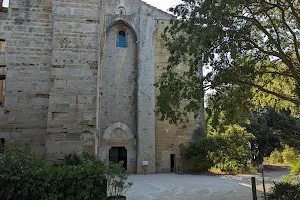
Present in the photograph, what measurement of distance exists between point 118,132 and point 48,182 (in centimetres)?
1284

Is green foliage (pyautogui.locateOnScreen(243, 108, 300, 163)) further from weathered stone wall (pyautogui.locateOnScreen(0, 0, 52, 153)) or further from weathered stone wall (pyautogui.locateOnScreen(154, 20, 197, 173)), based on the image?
weathered stone wall (pyautogui.locateOnScreen(0, 0, 52, 153))

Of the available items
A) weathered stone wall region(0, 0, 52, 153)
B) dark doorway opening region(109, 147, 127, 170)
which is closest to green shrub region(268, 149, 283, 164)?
dark doorway opening region(109, 147, 127, 170)

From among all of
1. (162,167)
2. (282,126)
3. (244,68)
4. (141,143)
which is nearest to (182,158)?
(162,167)

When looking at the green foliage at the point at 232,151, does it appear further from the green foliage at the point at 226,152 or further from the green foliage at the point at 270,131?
the green foliage at the point at 270,131

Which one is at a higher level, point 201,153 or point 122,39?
point 122,39

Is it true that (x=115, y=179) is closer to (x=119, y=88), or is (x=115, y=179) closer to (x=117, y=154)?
(x=117, y=154)

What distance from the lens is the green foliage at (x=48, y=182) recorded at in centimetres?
530

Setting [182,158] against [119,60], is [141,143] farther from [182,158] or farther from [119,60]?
[119,60]

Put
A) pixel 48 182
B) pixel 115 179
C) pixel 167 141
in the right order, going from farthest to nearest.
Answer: pixel 167 141, pixel 115 179, pixel 48 182

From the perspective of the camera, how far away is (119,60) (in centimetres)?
1914

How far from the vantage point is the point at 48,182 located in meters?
5.38

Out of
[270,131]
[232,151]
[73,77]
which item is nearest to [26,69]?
[73,77]

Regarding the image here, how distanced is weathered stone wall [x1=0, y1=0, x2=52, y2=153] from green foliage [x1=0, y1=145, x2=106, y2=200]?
310cm

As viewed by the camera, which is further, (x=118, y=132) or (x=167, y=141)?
(x=167, y=141)
